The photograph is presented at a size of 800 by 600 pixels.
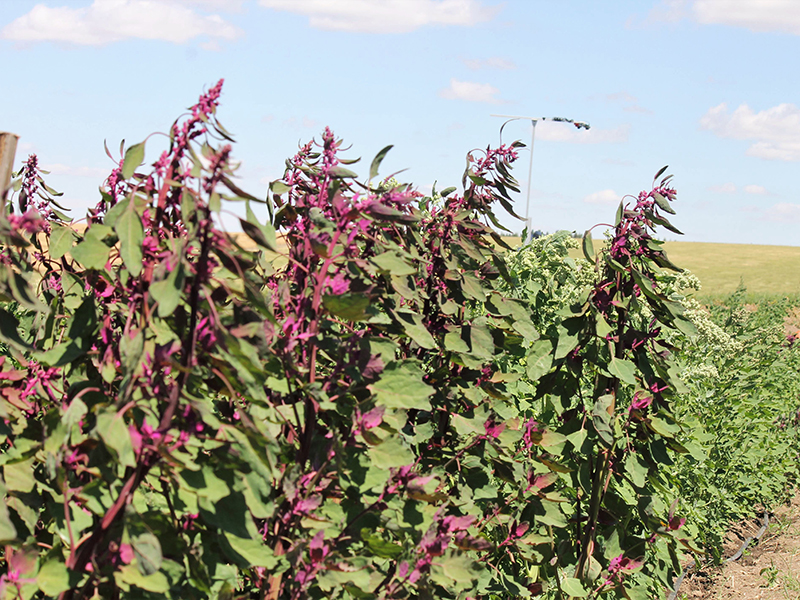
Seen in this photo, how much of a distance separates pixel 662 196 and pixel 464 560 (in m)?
1.65

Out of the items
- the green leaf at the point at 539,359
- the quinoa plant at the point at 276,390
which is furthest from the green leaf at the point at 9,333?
the green leaf at the point at 539,359

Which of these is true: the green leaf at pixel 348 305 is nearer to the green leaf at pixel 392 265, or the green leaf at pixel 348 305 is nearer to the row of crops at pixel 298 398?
the row of crops at pixel 298 398

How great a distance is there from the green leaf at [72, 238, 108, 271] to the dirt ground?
4.37 meters

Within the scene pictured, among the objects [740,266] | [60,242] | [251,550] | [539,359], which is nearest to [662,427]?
[539,359]

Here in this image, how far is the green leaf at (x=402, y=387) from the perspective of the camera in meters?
1.71

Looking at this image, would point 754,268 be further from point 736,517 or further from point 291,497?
point 291,497

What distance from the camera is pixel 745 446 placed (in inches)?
230

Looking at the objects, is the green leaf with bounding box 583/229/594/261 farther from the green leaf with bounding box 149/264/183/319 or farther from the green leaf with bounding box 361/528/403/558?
the green leaf with bounding box 149/264/183/319

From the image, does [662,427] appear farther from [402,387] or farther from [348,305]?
[348,305]

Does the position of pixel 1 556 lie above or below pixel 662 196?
below

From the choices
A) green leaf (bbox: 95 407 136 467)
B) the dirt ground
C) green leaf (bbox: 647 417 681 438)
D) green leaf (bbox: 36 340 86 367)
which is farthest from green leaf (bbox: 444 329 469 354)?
the dirt ground

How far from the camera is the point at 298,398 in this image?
6.34ft

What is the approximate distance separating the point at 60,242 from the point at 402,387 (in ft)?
3.15

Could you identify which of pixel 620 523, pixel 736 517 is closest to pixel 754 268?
pixel 736 517
